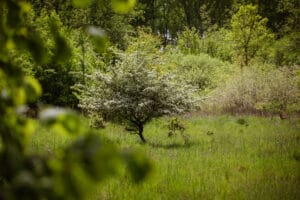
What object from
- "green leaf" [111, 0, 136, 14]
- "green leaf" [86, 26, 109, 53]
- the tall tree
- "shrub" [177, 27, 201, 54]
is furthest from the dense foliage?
"shrub" [177, 27, 201, 54]

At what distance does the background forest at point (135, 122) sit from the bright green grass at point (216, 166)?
27mm

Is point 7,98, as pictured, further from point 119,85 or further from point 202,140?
point 202,140

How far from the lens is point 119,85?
11344 mm

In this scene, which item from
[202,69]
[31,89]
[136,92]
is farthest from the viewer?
[202,69]

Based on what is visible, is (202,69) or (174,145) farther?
(202,69)

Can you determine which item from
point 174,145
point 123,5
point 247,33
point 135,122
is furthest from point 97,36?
point 247,33

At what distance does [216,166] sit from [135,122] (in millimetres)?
4106

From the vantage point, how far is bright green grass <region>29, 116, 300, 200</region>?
20.6 feet

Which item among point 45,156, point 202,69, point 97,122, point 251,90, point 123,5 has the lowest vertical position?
point 97,122

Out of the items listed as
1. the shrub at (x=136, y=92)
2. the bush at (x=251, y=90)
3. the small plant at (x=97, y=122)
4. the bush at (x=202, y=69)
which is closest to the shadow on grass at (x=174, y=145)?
the shrub at (x=136, y=92)

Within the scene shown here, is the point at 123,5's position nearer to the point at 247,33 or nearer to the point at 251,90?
the point at 251,90

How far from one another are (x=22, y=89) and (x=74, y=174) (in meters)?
0.50

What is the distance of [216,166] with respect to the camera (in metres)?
8.36

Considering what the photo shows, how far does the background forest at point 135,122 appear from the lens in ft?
3.85
